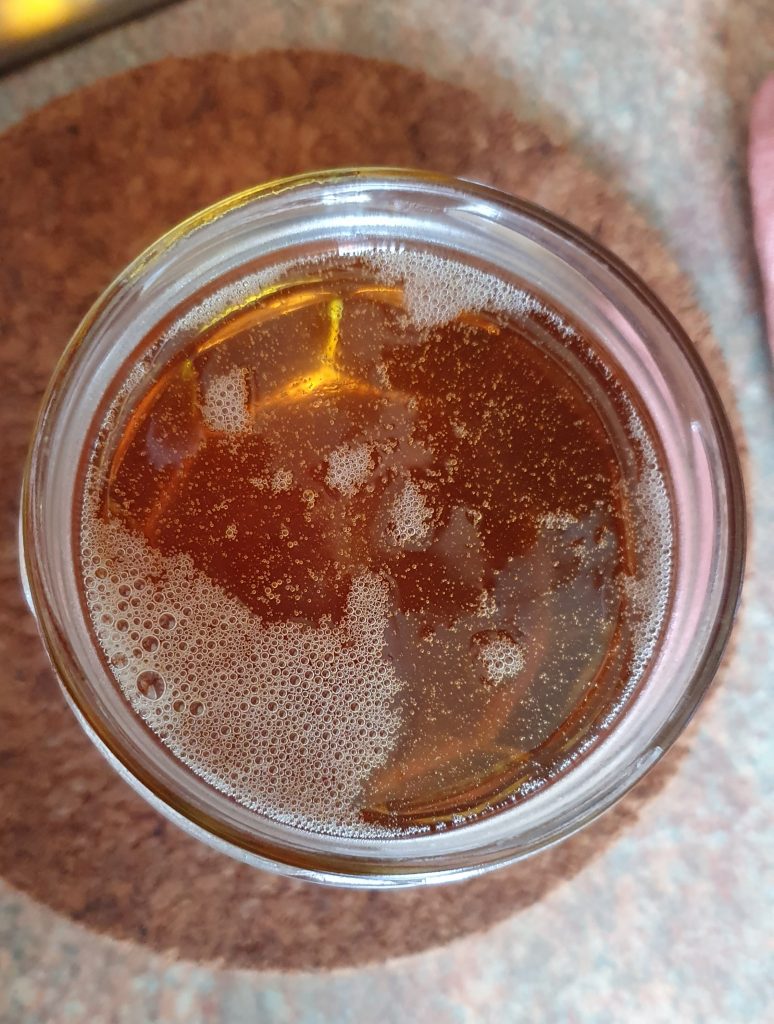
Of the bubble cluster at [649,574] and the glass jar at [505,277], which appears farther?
the bubble cluster at [649,574]

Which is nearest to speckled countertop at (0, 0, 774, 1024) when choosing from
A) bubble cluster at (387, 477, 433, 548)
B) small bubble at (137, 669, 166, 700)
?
small bubble at (137, 669, 166, 700)

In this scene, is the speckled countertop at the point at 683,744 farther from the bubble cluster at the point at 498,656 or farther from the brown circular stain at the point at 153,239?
the bubble cluster at the point at 498,656

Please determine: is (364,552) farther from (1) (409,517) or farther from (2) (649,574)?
(2) (649,574)

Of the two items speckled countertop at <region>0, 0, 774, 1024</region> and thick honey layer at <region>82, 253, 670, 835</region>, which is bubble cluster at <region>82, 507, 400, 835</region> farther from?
speckled countertop at <region>0, 0, 774, 1024</region>

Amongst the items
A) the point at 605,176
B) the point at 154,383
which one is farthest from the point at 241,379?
the point at 605,176

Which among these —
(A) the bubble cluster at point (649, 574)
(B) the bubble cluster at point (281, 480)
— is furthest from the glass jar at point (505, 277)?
(B) the bubble cluster at point (281, 480)

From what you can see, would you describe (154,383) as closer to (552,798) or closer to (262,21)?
(262,21)

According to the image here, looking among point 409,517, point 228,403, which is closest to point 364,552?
point 409,517
